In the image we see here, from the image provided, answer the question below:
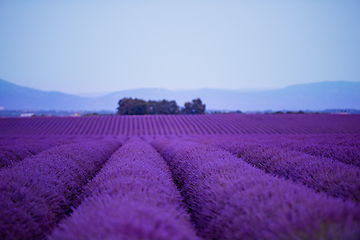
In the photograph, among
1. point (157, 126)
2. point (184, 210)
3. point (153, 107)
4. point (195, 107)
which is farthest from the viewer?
point (195, 107)

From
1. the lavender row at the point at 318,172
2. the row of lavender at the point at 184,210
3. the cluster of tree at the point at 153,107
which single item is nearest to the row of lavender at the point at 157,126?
the lavender row at the point at 318,172

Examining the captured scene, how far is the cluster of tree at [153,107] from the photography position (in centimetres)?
5588

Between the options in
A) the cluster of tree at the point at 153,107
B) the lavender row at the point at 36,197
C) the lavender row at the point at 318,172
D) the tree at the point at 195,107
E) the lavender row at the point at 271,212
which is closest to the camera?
the lavender row at the point at 271,212

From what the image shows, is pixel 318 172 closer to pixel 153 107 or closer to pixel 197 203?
pixel 197 203

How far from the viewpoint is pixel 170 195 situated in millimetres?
2664

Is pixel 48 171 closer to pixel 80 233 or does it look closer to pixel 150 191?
pixel 150 191

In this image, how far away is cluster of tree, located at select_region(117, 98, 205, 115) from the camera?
5588 centimetres

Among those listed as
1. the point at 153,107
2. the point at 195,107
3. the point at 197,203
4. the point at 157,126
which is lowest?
the point at 157,126

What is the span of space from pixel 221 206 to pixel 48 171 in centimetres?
314

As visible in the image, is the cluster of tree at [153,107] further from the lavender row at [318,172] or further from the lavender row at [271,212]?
the lavender row at [271,212]

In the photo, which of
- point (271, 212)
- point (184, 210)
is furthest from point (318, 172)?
point (184, 210)

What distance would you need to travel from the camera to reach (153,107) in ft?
194

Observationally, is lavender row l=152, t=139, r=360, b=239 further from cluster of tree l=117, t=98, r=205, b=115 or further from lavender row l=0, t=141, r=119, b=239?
cluster of tree l=117, t=98, r=205, b=115

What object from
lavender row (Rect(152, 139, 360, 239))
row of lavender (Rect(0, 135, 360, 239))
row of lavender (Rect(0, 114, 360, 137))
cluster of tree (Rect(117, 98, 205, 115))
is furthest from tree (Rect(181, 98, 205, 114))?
lavender row (Rect(152, 139, 360, 239))
